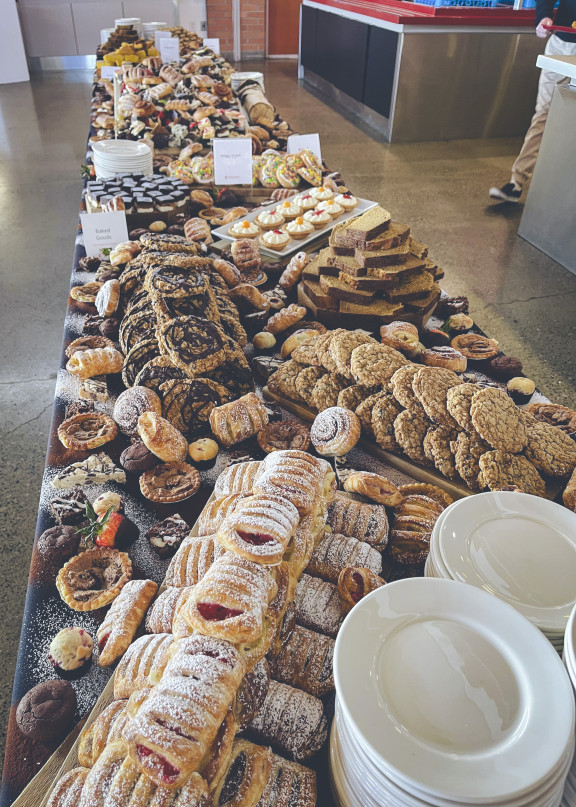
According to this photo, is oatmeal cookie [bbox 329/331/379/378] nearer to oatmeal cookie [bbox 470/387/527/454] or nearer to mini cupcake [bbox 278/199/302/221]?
oatmeal cookie [bbox 470/387/527/454]

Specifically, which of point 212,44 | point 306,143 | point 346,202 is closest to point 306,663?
point 346,202

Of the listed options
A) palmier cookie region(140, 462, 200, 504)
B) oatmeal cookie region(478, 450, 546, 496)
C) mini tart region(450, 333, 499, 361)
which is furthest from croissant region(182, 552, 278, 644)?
mini tart region(450, 333, 499, 361)

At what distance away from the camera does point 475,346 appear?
2117mm

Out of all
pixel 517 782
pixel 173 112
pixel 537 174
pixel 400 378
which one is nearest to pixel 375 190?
pixel 537 174

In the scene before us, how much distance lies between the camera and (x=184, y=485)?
4.90 ft

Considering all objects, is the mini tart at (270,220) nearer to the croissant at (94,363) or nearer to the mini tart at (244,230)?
the mini tart at (244,230)

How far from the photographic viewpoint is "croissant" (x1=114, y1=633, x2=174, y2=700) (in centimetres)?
93

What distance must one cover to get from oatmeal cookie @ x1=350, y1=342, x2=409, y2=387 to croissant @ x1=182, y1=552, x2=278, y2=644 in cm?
79

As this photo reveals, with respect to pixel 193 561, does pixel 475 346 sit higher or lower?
lower

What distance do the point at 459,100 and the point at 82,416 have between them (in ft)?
22.5

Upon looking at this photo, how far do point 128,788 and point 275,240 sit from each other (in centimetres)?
235


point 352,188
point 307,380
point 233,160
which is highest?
point 233,160

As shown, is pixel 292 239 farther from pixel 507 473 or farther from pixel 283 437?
pixel 507 473

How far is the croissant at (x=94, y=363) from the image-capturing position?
1861mm
